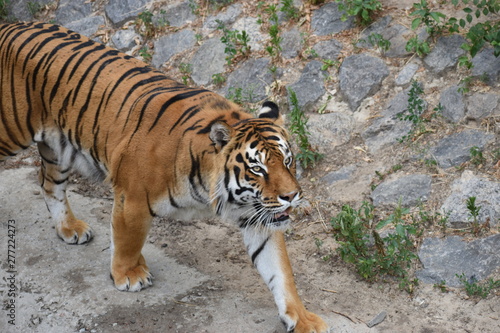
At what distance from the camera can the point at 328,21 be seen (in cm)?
718

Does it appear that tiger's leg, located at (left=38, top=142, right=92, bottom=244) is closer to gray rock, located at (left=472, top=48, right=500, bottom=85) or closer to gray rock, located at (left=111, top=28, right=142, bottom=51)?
gray rock, located at (left=111, top=28, right=142, bottom=51)

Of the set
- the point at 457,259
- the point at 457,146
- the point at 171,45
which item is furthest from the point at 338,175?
the point at 171,45

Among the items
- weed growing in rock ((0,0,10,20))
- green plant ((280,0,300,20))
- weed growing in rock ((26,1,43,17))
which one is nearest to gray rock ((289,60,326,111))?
green plant ((280,0,300,20))

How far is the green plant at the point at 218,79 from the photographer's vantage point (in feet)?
23.6

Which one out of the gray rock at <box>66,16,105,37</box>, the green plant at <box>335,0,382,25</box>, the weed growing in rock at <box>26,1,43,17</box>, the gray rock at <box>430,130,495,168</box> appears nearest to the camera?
the gray rock at <box>430,130,495,168</box>

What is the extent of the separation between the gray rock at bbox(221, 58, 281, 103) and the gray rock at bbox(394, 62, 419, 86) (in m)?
1.24

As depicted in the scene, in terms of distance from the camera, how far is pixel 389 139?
6.05 m

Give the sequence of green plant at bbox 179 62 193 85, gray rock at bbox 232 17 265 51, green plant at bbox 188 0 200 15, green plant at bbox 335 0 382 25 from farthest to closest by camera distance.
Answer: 1. green plant at bbox 188 0 200 15
2. green plant at bbox 179 62 193 85
3. gray rock at bbox 232 17 265 51
4. green plant at bbox 335 0 382 25

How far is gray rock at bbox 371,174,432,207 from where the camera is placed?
17.8ft

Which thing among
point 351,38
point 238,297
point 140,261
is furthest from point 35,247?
point 351,38

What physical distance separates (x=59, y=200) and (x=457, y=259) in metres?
3.17

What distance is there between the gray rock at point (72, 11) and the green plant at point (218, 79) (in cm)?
235

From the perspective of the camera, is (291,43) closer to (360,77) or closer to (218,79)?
(218,79)

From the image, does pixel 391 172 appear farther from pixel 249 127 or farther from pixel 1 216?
pixel 1 216
